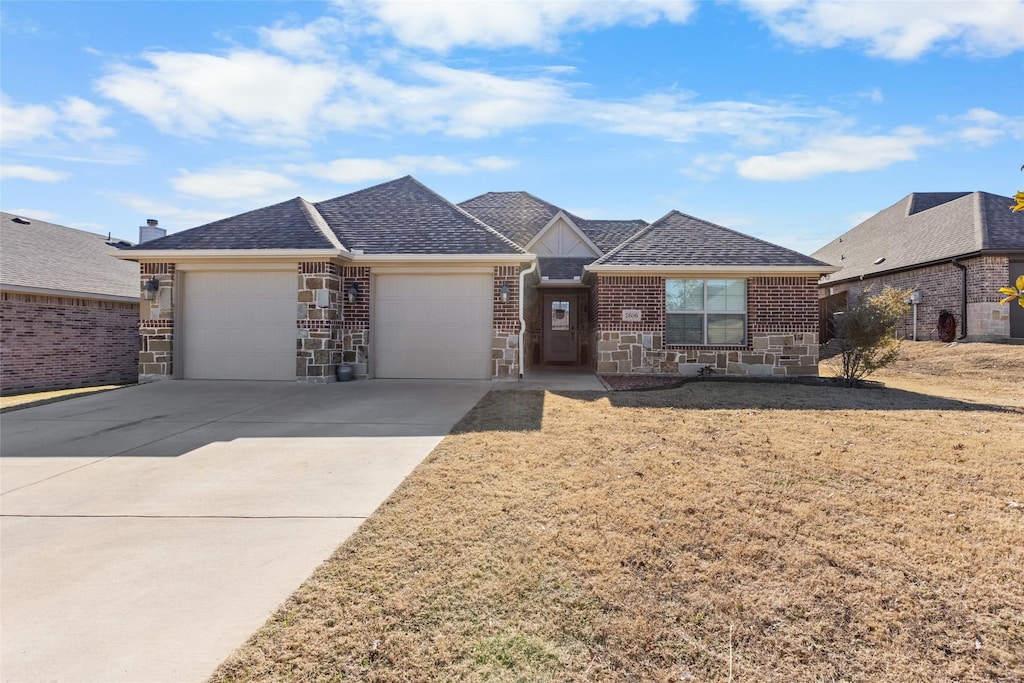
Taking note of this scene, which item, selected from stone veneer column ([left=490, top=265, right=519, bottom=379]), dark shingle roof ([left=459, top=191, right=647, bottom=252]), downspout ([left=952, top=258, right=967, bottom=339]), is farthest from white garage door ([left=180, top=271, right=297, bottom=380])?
downspout ([left=952, top=258, right=967, bottom=339])

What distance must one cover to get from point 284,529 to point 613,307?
10441mm

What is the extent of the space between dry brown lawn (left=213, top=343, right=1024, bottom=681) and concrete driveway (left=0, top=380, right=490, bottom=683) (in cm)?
39

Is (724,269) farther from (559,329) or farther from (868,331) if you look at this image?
(559,329)

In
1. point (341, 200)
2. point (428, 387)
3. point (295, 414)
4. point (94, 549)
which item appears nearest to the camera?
point (94, 549)

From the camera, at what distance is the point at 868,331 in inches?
432

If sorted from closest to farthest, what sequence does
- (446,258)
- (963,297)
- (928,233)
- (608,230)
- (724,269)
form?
(446,258) → (724,269) → (963,297) → (608,230) → (928,233)

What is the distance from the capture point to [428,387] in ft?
35.4

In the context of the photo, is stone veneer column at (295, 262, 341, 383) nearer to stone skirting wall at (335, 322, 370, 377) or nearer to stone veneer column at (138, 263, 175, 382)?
stone skirting wall at (335, 322, 370, 377)

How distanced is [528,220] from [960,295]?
1449 centimetres

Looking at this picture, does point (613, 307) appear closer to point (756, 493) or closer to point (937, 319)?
point (756, 493)

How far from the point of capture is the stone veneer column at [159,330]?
38.4 ft

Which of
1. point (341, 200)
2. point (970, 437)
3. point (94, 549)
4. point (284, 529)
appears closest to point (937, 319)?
point (970, 437)

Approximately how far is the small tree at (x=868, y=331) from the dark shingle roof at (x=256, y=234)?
1155cm

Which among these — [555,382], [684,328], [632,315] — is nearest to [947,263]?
[684,328]
